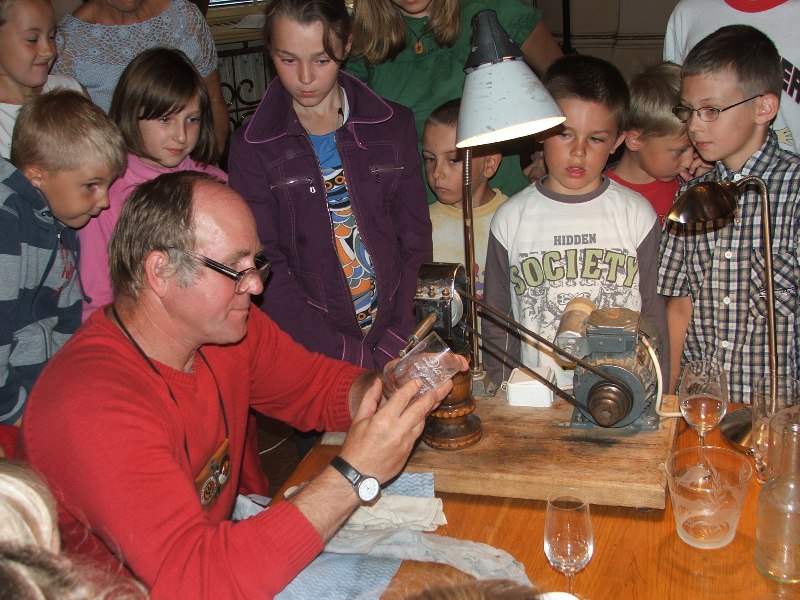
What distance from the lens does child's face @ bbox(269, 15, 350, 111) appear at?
8.89 feet

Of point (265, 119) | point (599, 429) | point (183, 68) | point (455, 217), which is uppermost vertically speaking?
point (183, 68)

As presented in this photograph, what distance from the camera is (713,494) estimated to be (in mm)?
1768

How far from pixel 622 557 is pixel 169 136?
2153 mm

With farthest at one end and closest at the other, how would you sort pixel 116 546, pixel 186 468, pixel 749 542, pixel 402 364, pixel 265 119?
1. pixel 265 119
2. pixel 402 364
3. pixel 186 468
4. pixel 749 542
5. pixel 116 546

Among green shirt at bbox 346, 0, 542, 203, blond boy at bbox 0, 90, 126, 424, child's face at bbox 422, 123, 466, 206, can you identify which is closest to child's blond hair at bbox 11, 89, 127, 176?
blond boy at bbox 0, 90, 126, 424

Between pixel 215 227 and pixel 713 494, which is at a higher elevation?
pixel 215 227

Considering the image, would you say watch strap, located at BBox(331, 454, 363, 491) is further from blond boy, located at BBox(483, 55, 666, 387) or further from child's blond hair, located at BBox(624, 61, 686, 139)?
child's blond hair, located at BBox(624, 61, 686, 139)

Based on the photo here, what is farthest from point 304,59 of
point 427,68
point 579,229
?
point 579,229

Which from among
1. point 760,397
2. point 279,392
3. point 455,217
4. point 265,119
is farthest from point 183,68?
point 760,397

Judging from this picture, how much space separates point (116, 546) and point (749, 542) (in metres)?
1.27

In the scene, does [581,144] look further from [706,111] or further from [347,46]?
[347,46]

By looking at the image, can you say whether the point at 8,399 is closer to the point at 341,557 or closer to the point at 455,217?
the point at 341,557

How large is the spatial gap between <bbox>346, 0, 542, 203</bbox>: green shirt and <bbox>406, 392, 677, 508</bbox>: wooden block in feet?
4.79

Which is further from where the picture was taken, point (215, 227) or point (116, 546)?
point (215, 227)
